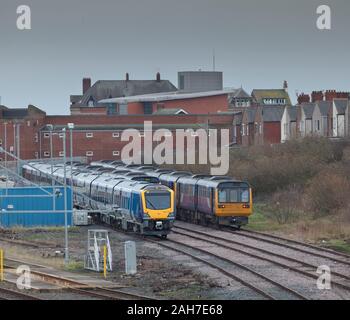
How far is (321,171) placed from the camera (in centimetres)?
5066

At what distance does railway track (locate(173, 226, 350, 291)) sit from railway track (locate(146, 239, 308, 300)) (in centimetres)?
118

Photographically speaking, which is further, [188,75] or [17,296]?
[188,75]

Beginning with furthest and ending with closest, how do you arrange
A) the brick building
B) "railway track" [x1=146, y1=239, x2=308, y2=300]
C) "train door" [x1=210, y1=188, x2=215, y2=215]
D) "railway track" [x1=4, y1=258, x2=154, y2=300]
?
the brick building
"train door" [x1=210, y1=188, x2=215, y2=215]
"railway track" [x1=146, y1=239, x2=308, y2=300]
"railway track" [x1=4, y1=258, x2=154, y2=300]

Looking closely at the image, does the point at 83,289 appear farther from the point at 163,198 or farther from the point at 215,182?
the point at 215,182

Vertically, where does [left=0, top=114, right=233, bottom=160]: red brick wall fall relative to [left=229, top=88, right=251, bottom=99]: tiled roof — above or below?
below

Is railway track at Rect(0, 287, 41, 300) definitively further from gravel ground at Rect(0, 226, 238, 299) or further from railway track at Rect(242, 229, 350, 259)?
railway track at Rect(242, 229, 350, 259)

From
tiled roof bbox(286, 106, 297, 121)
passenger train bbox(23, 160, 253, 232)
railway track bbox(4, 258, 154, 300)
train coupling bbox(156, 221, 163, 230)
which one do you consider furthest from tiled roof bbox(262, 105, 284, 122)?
railway track bbox(4, 258, 154, 300)

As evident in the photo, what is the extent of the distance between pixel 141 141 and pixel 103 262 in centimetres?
5844

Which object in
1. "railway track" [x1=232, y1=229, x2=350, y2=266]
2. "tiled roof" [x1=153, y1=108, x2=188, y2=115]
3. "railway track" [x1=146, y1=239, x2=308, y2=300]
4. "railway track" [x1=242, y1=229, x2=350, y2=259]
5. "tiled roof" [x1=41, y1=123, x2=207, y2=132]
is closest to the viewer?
"railway track" [x1=146, y1=239, x2=308, y2=300]

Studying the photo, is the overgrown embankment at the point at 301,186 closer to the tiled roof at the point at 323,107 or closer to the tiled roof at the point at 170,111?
the tiled roof at the point at 323,107

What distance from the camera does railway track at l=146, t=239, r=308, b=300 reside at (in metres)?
23.4

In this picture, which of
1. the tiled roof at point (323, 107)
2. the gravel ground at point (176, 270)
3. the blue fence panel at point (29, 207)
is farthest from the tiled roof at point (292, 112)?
the gravel ground at point (176, 270)
